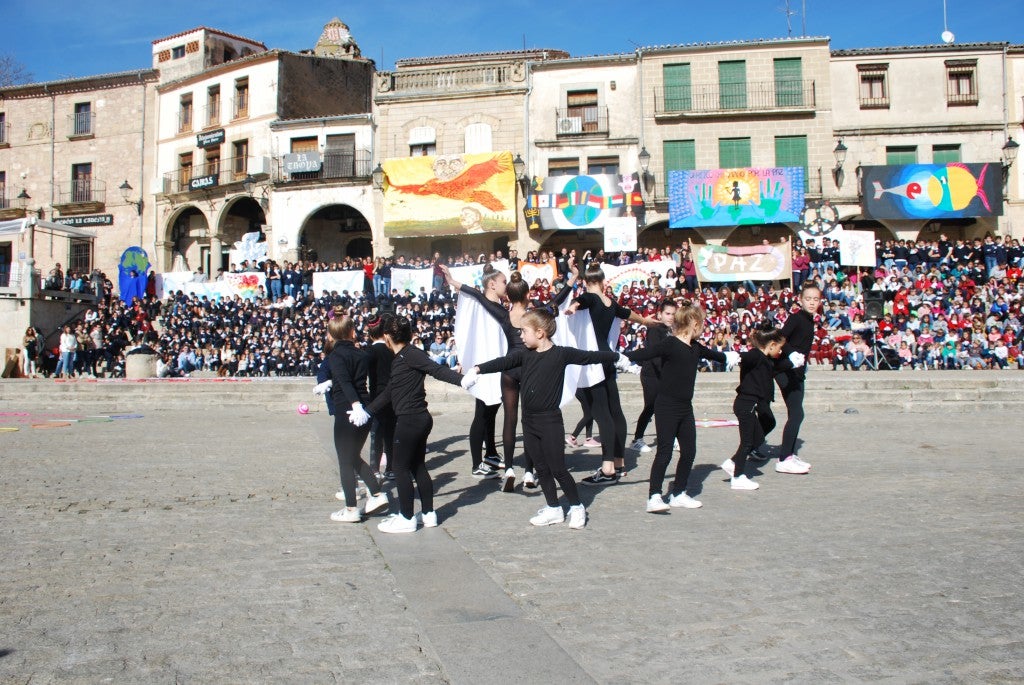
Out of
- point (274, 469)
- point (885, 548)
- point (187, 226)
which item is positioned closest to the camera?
point (885, 548)

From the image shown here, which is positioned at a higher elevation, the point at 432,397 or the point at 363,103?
the point at 363,103

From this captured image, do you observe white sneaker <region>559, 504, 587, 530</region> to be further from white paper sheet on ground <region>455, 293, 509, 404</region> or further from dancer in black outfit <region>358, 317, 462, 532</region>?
white paper sheet on ground <region>455, 293, 509, 404</region>

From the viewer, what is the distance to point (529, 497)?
7.57 m

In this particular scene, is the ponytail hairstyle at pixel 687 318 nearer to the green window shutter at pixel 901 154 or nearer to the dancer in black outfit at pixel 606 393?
the dancer in black outfit at pixel 606 393

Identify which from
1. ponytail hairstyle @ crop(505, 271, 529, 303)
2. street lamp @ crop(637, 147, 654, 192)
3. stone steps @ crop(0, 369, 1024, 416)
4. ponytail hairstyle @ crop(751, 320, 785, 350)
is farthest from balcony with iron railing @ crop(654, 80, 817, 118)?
ponytail hairstyle @ crop(505, 271, 529, 303)

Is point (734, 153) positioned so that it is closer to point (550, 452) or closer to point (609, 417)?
point (609, 417)

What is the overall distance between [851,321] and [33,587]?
2191 centimetres

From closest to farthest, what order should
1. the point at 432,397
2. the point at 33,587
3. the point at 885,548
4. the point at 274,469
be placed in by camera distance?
1. the point at 33,587
2. the point at 885,548
3. the point at 274,469
4. the point at 432,397

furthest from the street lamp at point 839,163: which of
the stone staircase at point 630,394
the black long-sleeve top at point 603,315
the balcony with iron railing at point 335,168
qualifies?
the black long-sleeve top at point 603,315

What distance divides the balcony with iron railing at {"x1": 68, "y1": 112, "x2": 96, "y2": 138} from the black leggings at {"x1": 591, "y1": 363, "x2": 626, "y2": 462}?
42.0 metres

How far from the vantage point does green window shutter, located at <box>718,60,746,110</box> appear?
33.2m

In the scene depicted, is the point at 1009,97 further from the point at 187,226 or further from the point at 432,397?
the point at 187,226

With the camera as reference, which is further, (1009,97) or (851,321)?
(1009,97)

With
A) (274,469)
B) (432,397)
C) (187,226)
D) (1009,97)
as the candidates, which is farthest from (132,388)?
(1009,97)
